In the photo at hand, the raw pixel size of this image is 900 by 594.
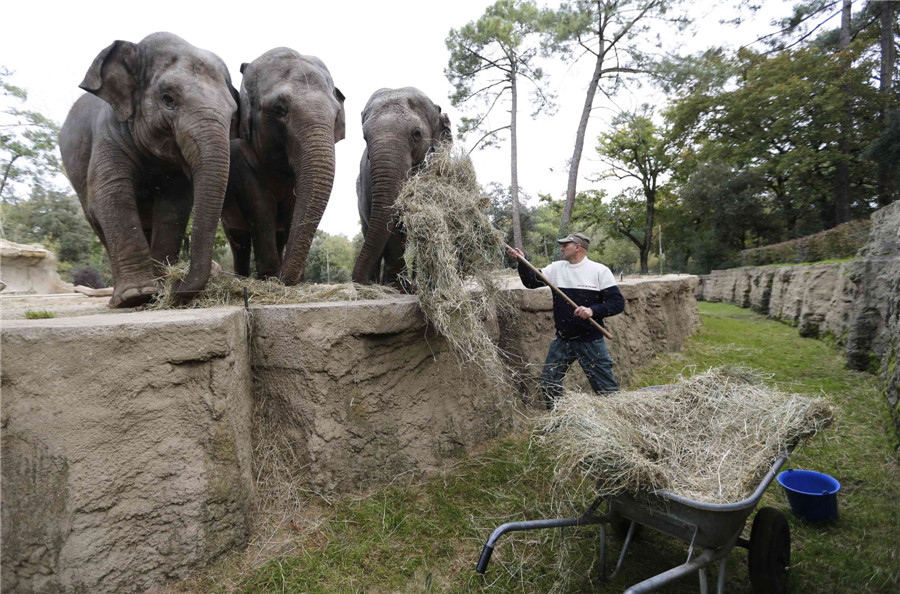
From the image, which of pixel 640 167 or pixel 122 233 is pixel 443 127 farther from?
pixel 640 167

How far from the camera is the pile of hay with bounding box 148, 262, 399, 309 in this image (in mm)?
3760

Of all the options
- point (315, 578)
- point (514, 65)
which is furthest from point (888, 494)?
point (514, 65)

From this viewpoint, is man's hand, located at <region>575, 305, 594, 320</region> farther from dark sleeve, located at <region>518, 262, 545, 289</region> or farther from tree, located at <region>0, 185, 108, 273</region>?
tree, located at <region>0, 185, 108, 273</region>

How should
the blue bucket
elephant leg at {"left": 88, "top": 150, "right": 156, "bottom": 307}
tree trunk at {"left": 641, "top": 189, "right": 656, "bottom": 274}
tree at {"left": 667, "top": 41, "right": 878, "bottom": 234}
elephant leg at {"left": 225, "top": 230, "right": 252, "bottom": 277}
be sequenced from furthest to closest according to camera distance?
tree trunk at {"left": 641, "top": 189, "right": 656, "bottom": 274}
tree at {"left": 667, "top": 41, "right": 878, "bottom": 234}
elephant leg at {"left": 225, "top": 230, "right": 252, "bottom": 277}
elephant leg at {"left": 88, "top": 150, "right": 156, "bottom": 307}
the blue bucket

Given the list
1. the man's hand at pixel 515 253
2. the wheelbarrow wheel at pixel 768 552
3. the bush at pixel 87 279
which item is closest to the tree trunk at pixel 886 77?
the man's hand at pixel 515 253

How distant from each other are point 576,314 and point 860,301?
618 centimetres

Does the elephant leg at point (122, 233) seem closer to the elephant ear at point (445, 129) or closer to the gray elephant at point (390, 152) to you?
the gray elephant at point (390, 152)

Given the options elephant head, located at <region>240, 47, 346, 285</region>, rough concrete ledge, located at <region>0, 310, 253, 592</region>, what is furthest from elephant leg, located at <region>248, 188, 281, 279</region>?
rough concrete ledge, located at <region>0, 310, 253, 592</region>

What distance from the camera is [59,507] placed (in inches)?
92.7

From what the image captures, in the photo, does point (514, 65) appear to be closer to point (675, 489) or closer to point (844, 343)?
point (844, 343)

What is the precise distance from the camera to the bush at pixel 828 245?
13375 mm

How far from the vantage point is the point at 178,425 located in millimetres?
2592

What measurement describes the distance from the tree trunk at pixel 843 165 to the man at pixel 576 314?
2487 cm

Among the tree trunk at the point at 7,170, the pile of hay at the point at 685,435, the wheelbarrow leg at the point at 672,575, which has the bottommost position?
the wheelbarrow leg at the point at 672,575
